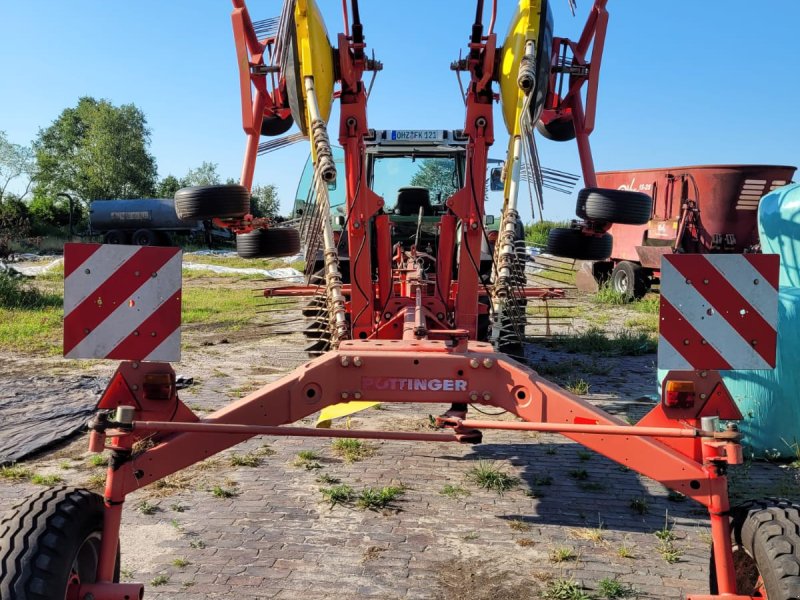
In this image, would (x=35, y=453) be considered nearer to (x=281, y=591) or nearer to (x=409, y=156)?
(x=281, y=591)

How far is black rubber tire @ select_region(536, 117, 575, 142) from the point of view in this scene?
4508 mm

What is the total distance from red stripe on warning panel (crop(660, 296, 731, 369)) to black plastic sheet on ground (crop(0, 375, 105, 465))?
4.26 meters

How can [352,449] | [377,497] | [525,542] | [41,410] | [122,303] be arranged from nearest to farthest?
[122,303], [525,542], [377,497], [352,449], [41,410]

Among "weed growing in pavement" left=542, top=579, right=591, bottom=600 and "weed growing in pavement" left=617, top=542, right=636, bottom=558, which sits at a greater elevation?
"weed growing in pavement" left=542, top=579, right=591, bottom=600

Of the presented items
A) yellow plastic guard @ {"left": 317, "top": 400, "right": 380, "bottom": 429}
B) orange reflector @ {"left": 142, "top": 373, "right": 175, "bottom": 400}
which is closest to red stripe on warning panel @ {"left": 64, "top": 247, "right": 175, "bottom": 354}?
orange reflector @ {"left": 142, "top": 373, "right": 175, "bottom": 400}

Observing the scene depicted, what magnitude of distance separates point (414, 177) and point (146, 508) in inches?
190

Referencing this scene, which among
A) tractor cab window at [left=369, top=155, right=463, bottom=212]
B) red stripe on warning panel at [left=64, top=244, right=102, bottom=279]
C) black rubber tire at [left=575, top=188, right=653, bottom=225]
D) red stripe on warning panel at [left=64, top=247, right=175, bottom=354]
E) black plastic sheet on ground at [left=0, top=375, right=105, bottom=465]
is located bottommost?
black plastic sheet on ground at [left=0, top=375, right=105, bottom=465]

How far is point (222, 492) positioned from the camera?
13.5 feet

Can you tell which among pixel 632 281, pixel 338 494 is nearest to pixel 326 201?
pixel 338 494

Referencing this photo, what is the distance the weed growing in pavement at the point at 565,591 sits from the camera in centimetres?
298

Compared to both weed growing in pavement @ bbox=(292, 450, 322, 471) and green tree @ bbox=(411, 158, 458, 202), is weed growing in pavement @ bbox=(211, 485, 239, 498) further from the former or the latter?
green tree @ bbox=(411, 158, 458, 202)

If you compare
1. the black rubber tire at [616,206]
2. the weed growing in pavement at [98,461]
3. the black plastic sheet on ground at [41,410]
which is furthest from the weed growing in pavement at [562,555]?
the black plastic sheet on ground at [41,410]

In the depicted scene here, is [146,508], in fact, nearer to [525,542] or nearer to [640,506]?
[525,542]

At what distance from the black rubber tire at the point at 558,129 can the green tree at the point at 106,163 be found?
151 feet
